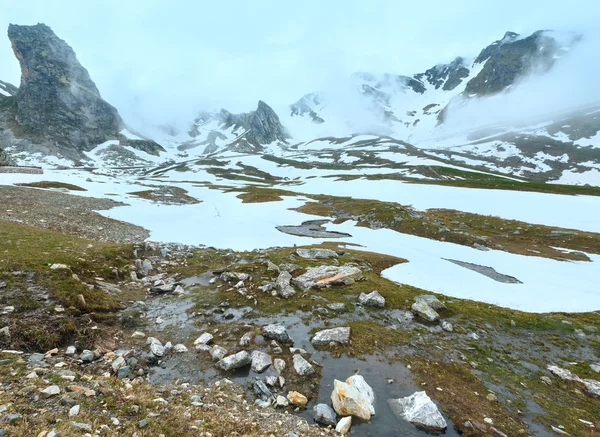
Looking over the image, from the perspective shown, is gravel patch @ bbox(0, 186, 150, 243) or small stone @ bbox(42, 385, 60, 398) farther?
gravel patch @ bbox(0, 186, 150, 243)

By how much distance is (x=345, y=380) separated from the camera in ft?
33.8

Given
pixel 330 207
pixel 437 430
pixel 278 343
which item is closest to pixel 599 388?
pixel 437 430

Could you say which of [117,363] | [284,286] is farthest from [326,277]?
[117,363]

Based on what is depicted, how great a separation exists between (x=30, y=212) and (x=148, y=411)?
35.1 metres

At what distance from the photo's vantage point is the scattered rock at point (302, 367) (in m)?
10.5

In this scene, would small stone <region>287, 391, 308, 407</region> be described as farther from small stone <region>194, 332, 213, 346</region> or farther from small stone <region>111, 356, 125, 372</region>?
small stone <region>111, 356, 125, 372</region>

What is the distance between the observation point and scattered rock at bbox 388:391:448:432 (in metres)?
8.40

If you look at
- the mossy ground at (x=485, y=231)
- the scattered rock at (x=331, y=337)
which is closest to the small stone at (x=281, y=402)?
the scattered rock at (x=331, y=337)

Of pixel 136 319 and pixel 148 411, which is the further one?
pixel 136 319

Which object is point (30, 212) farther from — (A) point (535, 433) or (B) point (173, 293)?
(A) point (535, 433)

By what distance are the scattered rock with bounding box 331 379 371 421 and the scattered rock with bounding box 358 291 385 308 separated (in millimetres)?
8240

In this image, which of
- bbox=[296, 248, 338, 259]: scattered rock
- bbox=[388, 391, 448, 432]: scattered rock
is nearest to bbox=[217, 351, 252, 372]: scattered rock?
bbox=[388, 391, 448, 432]: scattered rock

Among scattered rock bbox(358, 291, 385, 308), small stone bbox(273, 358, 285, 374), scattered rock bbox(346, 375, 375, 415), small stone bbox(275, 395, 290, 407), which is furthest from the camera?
scattered rock bbox(358, 291, 385, 308)

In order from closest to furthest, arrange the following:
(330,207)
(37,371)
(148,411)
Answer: (148,411) → (37,371) → (330,207)
